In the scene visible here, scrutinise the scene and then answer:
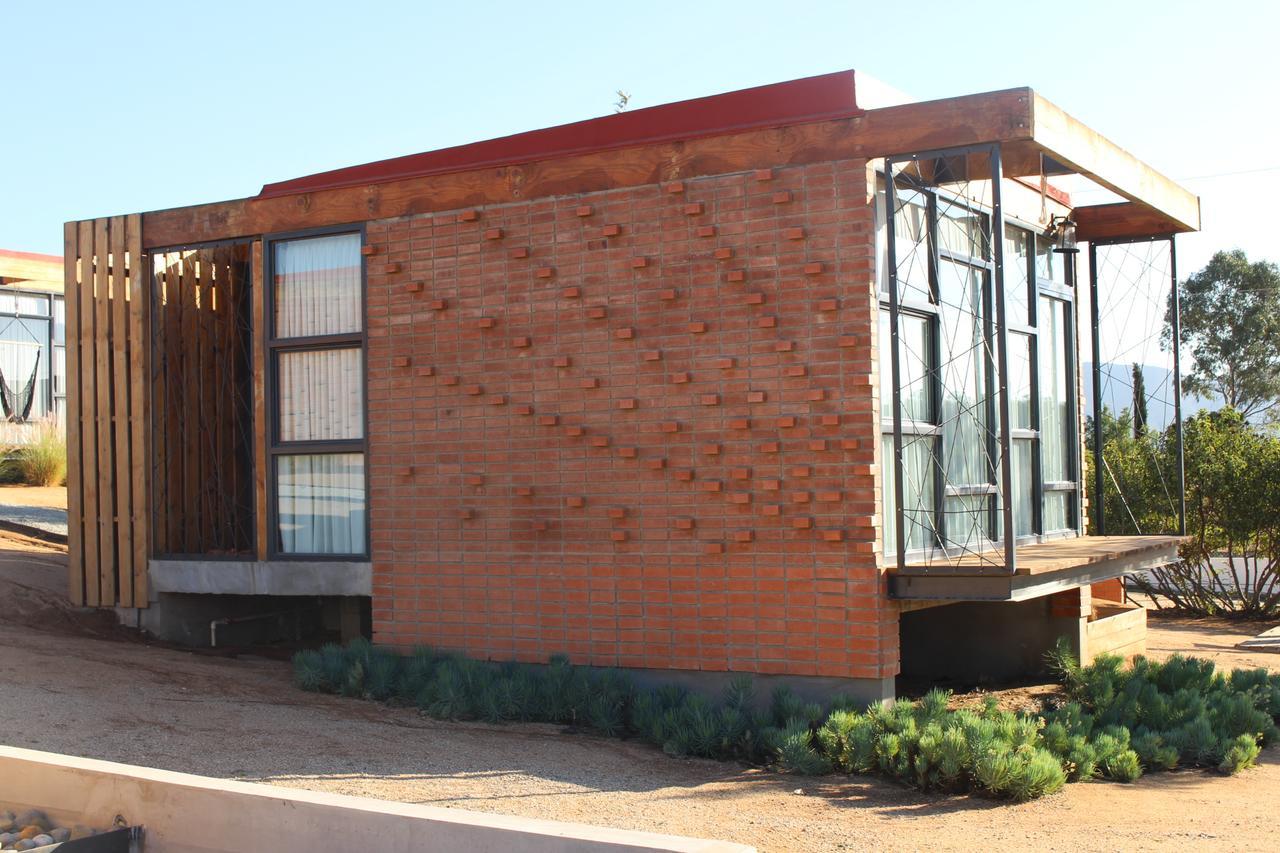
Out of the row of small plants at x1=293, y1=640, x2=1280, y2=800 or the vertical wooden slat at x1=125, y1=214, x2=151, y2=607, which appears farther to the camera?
the vertical wooden slat at x1=125, y1=214, x2=151, y2=607

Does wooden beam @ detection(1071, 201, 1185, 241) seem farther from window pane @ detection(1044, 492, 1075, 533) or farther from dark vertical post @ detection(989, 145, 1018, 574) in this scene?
dark vertical post @ detection(989, 145, 1018, 574)

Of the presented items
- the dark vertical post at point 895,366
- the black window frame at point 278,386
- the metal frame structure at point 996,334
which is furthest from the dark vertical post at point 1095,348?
the black window frame at point 278,386

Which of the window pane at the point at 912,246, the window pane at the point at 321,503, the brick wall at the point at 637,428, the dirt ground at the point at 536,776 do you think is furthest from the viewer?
the window pane at the point at 321,503

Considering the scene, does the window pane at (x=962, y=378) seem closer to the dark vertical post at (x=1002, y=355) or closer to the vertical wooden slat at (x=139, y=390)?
the dark vertical post at (x=1002, y=355)

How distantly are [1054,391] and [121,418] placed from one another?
871 centimetres

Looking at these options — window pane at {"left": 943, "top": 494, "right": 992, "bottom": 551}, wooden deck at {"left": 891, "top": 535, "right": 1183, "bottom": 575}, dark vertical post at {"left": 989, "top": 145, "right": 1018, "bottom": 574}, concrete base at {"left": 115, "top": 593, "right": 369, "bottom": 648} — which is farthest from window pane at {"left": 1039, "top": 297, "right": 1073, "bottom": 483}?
concrete base at {"left": 115, "top": 593, "right": 369, "bottom": 648}

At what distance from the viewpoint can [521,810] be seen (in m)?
7.04

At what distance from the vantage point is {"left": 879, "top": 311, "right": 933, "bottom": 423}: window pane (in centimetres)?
941

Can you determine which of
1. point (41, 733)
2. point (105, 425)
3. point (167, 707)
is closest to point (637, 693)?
point (167, 707)

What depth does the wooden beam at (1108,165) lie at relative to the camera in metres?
8.93

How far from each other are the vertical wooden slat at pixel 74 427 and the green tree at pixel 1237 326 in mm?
34692

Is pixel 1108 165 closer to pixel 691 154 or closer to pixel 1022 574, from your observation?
pixel 691 154

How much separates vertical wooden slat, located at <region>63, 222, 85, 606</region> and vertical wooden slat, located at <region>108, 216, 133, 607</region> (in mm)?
409

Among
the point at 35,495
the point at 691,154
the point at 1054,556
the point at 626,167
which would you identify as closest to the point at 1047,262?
the point at 1054,556
